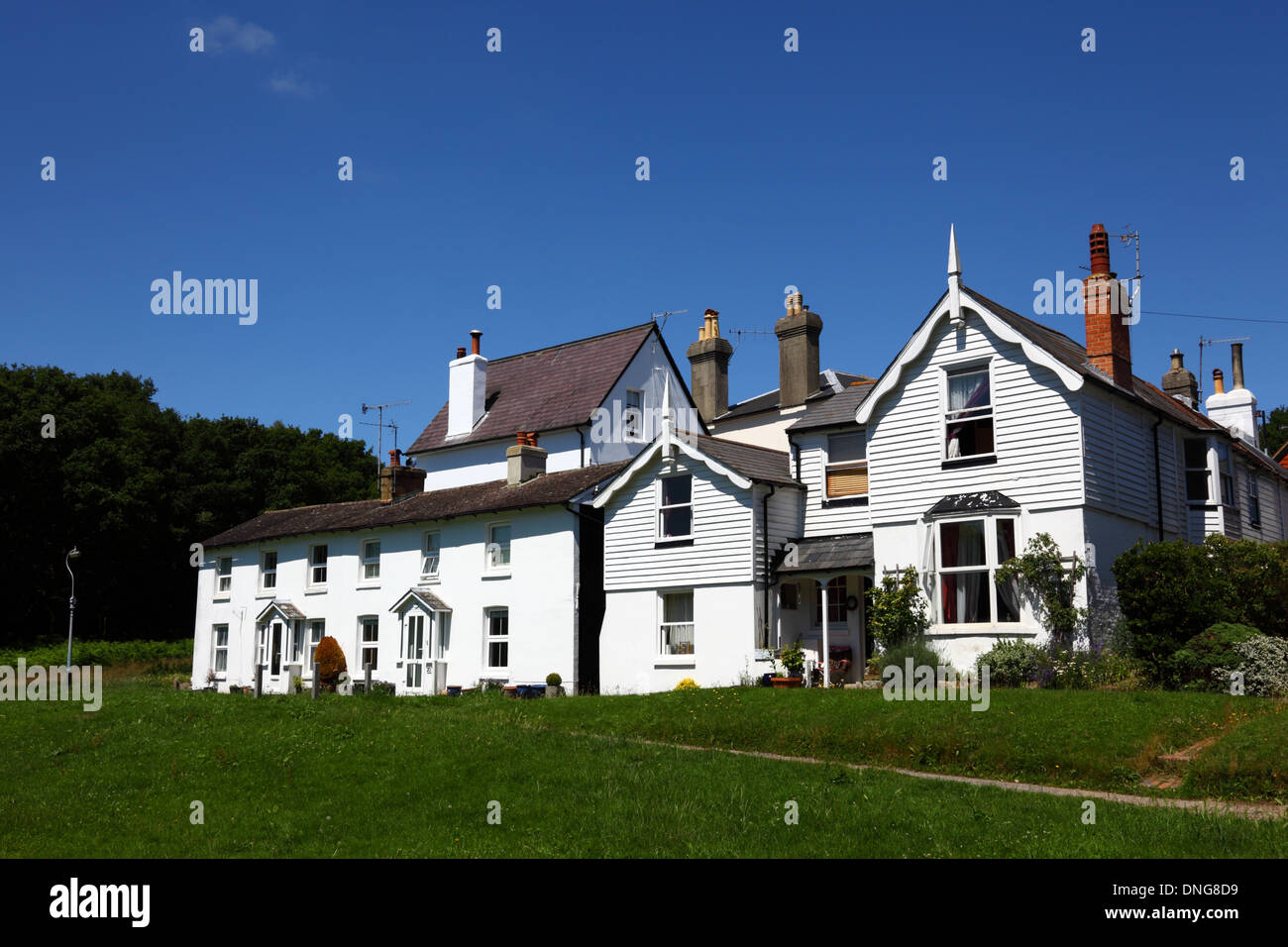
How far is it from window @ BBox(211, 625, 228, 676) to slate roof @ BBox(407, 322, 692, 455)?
10.3 m

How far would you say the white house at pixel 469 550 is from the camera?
3216 cm

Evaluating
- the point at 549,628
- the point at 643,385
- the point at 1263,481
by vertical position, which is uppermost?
the point at 643,385

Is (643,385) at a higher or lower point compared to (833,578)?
higher

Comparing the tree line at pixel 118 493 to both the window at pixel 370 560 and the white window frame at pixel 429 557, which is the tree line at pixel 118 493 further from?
the white window frame at pixel 429 557

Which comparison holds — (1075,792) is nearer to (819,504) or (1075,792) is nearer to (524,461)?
(819,504)

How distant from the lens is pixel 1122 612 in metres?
22.9

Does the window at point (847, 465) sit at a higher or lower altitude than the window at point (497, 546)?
higher

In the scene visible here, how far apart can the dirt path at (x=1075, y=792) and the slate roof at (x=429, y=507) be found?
14945 millimetres

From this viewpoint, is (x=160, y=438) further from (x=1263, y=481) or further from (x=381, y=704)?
(x=1263, y=481)

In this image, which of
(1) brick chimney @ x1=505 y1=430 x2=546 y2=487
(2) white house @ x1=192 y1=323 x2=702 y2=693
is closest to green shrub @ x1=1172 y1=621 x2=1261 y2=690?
(2) white house @ x1=192 y1=323 x2=702 y2=693

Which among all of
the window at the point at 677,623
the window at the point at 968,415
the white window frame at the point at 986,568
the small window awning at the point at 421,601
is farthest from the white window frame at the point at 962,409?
the small window awning at the point at 421,601

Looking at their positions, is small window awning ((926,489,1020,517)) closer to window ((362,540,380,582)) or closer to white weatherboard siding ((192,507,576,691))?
white weatherboard siding ((192,507,576,691))

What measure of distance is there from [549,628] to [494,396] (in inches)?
575
